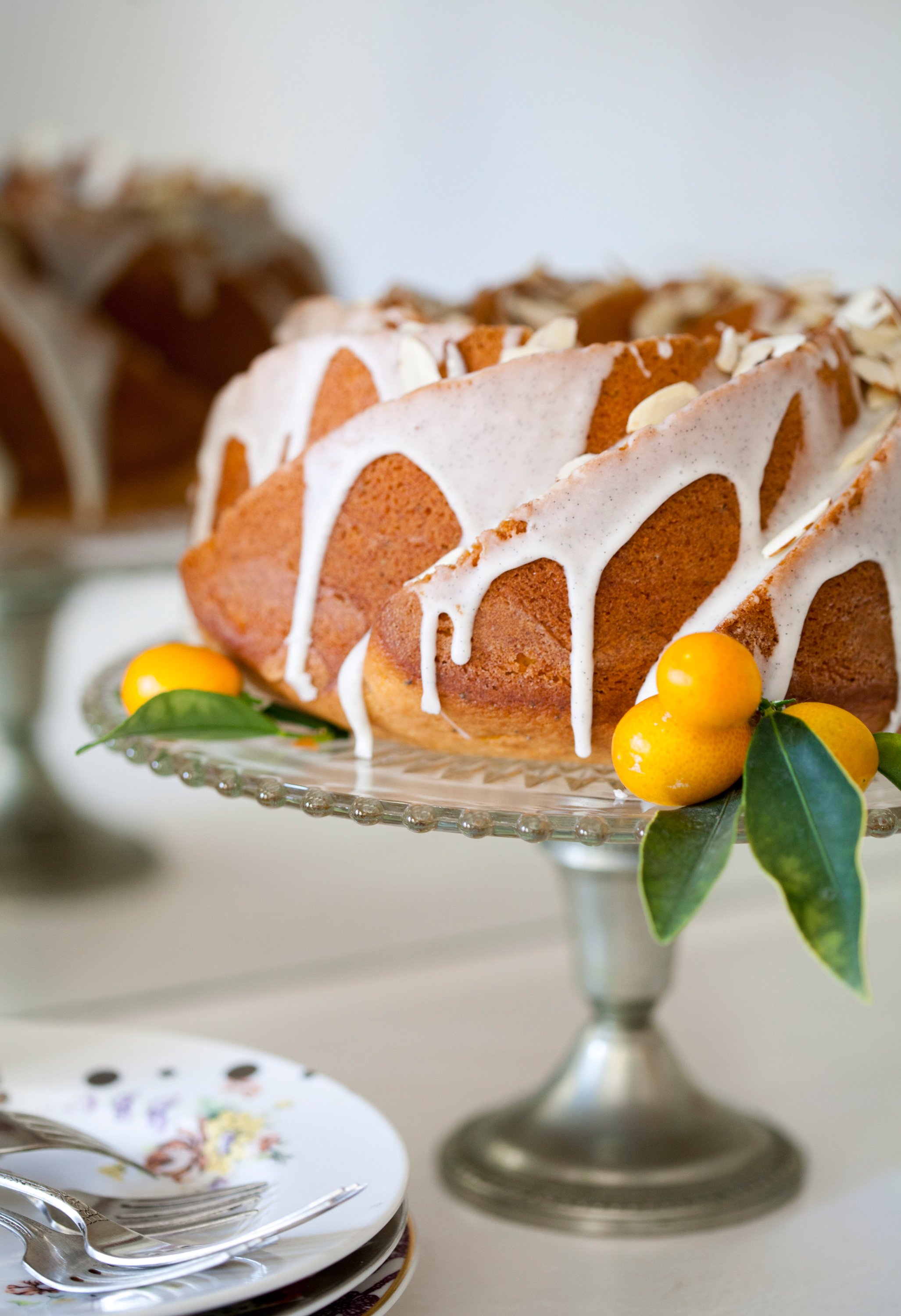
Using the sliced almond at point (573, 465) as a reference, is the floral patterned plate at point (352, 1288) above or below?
below

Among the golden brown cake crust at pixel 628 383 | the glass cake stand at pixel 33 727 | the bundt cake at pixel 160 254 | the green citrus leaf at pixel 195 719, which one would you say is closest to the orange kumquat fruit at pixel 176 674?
the green citrus leaf at pixel 195 719

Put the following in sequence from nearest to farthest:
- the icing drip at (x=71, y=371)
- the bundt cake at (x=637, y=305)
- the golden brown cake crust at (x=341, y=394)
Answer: the golden brown cake crust at (x=341, y=394) → the bundt cake at (x=637, y=305) → the icing drip at (x=71, y=371)

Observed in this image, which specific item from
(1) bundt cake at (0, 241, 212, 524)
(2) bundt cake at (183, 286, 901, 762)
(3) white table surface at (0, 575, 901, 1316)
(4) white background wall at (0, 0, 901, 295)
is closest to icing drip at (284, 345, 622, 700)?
(2) bundt cake at (183, 286, 901, 762)

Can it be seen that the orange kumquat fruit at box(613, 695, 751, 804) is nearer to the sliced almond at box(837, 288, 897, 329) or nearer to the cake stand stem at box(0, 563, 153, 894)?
the sliced almond at box(837, 288, 897, 329)

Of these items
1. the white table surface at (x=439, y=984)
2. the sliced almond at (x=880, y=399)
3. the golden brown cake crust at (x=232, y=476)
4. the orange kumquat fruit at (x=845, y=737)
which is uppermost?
the sliced almond at (x=880, y=399)

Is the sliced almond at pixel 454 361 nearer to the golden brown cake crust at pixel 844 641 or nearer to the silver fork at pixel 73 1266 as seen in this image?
the golden brown cake crust at pixel 844 641

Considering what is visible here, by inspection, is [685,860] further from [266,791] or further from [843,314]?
[843,314]
